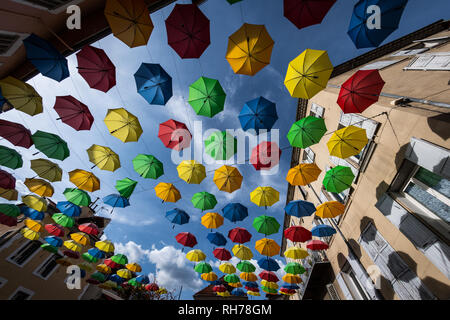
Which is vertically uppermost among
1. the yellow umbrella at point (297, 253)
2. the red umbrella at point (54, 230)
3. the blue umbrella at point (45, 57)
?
the red umbrella at point (54, 230)

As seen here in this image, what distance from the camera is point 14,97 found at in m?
5.97

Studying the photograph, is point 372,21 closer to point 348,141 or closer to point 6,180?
point 348,141

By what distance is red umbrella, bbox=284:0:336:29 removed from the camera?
498 cm

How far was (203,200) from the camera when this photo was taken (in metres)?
9.98

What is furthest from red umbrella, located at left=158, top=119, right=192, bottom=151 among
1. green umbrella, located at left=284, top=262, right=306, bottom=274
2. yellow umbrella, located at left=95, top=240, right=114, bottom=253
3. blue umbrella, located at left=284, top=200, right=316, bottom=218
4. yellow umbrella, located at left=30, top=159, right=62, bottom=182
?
yellow umbrella, located at left=95, top=240, right=114, bottom=253

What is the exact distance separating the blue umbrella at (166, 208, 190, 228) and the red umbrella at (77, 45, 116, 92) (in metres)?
7.98

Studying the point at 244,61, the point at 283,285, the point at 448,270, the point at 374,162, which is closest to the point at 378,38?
the point at 244,61

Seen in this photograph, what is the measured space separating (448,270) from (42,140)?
15.4 metres

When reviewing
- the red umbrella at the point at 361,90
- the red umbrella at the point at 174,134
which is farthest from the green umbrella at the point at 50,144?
the red umbrella at the point at 361,90

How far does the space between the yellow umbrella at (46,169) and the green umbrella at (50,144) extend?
1478 mm

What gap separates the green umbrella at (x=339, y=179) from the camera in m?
8.42

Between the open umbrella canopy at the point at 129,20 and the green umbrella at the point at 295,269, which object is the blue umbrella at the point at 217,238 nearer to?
the green umbrella at the point at 295,269

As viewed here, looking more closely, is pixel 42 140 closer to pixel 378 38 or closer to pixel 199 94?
pixel 199 94

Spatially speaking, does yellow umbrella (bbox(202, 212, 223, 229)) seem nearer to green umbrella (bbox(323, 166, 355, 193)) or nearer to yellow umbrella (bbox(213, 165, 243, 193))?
yellow umbrella (bbox(213, 165, 243, 193))
